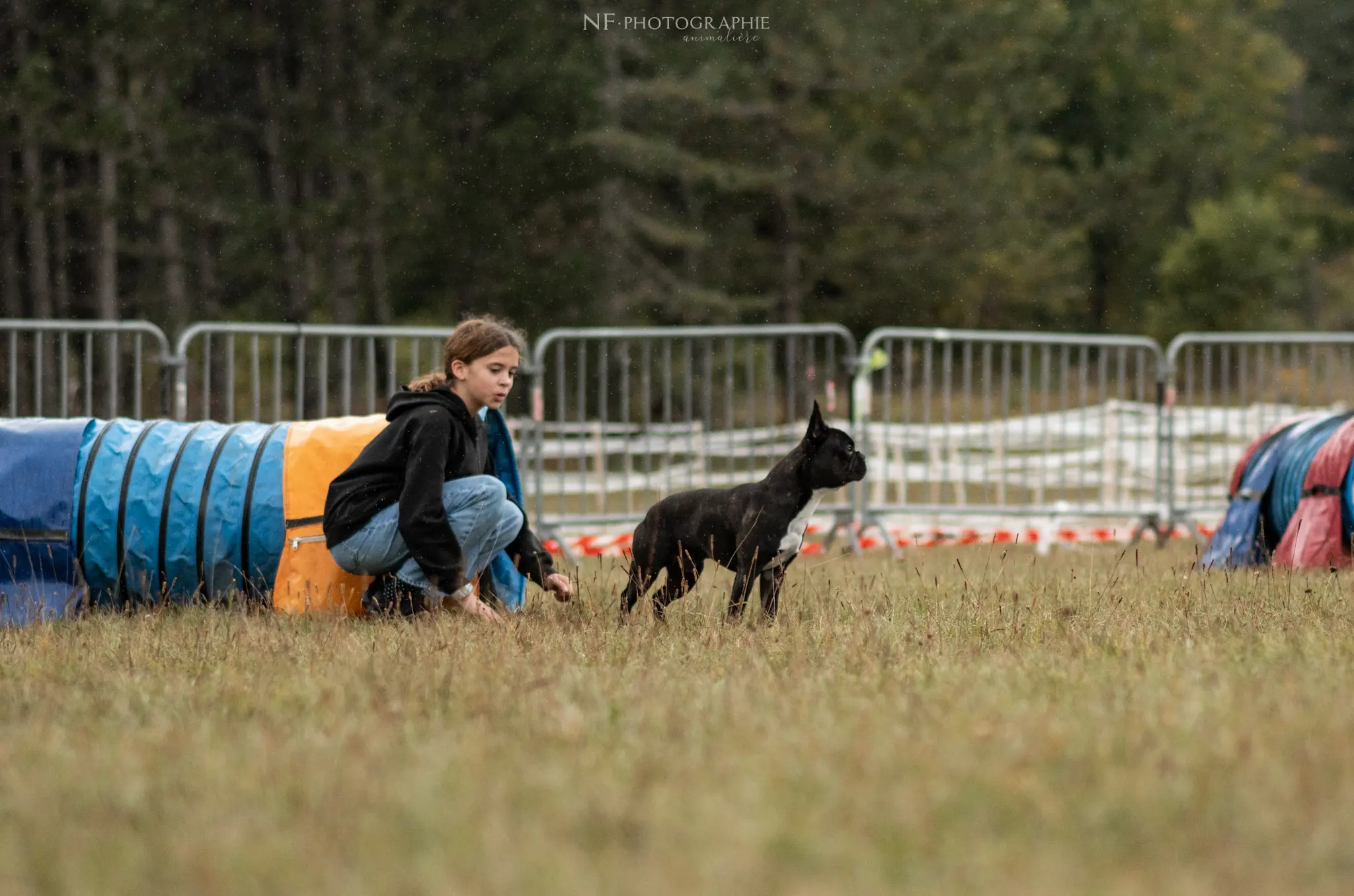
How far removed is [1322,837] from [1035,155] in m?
39.4

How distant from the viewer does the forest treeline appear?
25844 millimetres

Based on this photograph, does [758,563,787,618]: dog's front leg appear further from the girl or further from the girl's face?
the girl's face

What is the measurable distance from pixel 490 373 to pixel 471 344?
0.49 feet

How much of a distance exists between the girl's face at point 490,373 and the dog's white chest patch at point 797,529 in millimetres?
1294

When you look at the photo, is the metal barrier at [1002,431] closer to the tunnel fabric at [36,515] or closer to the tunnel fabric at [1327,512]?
the tunnel fabric at [1327,512]

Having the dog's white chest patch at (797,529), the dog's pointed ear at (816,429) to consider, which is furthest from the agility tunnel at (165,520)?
the dog's pointed ear at (816,429)

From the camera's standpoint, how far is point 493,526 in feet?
21.9

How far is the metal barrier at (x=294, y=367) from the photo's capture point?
10742 mm

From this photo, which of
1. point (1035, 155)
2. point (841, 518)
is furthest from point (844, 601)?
point (1035, 155)

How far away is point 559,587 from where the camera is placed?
6598 mm

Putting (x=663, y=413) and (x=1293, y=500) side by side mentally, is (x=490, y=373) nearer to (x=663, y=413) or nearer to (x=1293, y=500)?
(x=1293, y=500)

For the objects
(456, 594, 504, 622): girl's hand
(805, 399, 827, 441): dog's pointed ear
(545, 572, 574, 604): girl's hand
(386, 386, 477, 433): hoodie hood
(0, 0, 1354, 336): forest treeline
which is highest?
(0, 0, 1354, 336): forest treeline

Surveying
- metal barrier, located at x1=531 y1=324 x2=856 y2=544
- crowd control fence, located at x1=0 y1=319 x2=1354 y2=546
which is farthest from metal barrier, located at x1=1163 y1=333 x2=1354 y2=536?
metal barrier, located at x1=531 y1=324 x2=856 y2=544

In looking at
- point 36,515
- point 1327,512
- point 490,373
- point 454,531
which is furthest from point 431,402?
point 1327,512
